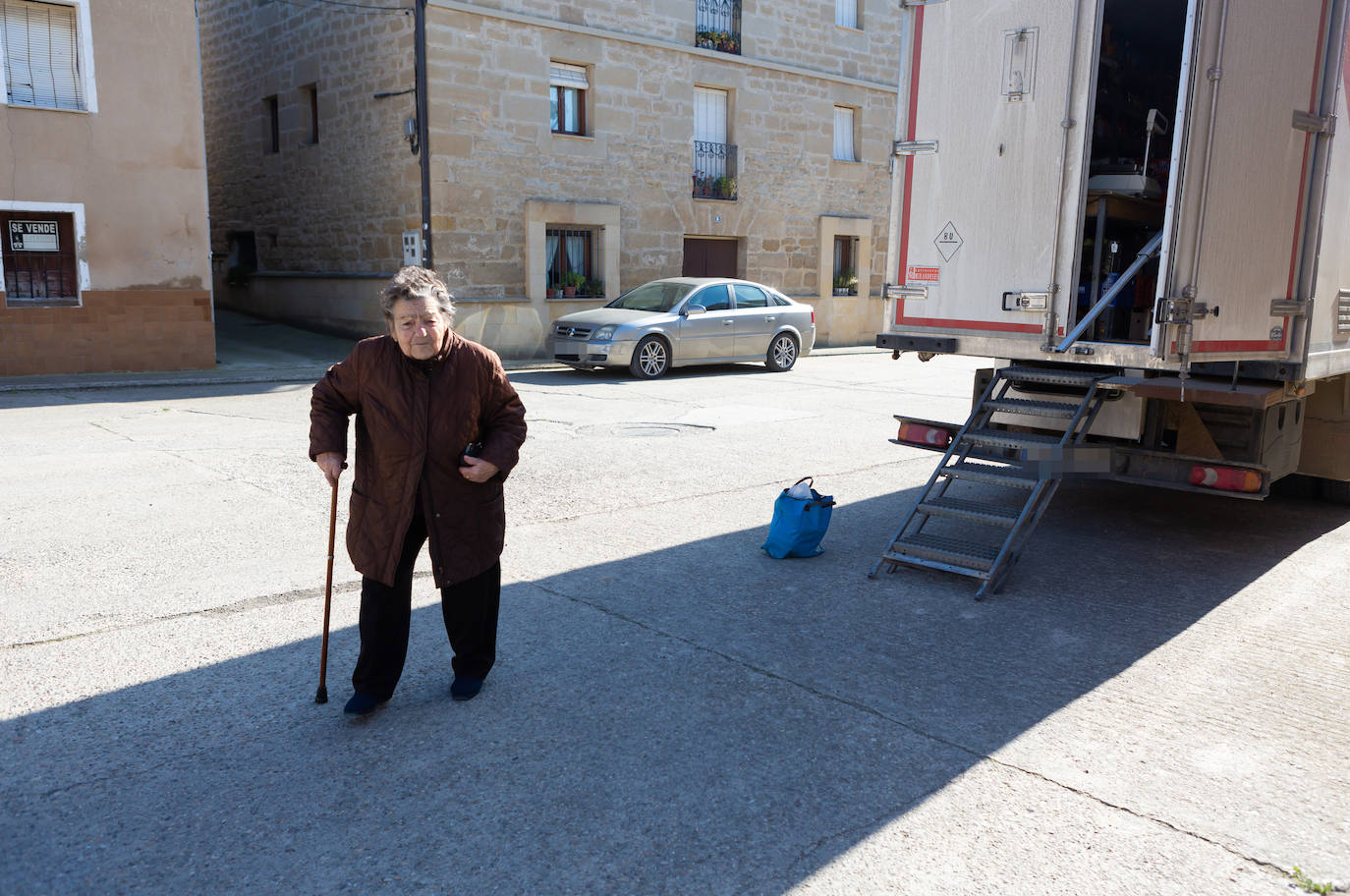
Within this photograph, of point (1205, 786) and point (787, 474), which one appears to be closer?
point (1205, 786)

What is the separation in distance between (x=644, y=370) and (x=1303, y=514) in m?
9.78

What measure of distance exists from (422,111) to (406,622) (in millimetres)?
15276

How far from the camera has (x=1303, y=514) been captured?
7.64 metres

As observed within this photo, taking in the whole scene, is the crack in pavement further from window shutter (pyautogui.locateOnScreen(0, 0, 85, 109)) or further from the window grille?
the window grille

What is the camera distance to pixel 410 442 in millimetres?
3818

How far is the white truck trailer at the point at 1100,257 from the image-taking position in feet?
17.9

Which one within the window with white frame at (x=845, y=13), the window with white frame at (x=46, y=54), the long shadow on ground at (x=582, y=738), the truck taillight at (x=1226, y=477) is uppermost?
the window with white frame at (x=845, y=13)

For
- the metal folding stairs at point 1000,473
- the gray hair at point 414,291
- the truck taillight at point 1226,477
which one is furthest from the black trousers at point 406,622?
the truck taillight at point 1226,477

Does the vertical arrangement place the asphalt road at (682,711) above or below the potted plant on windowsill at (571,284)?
below

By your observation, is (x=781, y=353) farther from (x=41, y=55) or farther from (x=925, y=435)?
(x=41, y=55)

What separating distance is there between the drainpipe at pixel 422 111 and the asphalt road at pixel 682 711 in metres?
10.9

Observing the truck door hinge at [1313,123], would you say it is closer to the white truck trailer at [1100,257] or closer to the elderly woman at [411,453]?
the white truck trailer at [1100,257]

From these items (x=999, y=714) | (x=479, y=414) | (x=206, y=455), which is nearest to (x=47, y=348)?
(x=206, y=455)

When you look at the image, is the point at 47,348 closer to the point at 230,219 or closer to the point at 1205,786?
the point at 230,219
